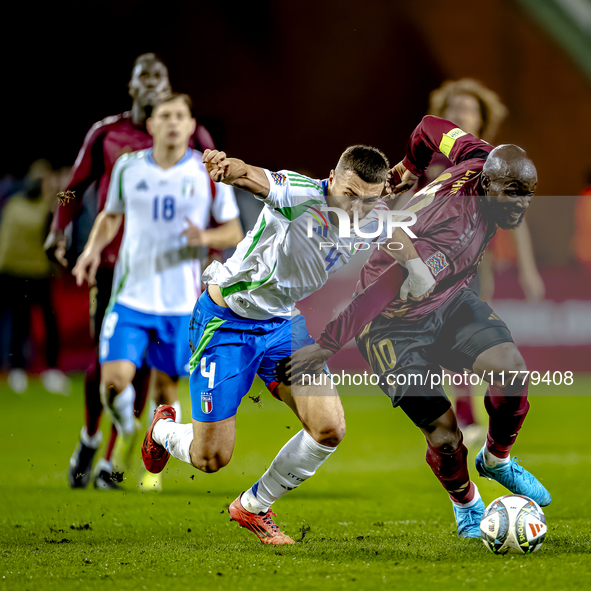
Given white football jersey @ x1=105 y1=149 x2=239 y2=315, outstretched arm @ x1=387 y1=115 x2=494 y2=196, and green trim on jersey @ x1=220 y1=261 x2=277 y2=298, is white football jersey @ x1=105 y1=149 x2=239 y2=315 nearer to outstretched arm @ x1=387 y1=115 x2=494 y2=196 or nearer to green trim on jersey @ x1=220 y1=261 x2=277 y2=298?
outstretched arm @ x1=387 y1=115 x2=494 y2=196

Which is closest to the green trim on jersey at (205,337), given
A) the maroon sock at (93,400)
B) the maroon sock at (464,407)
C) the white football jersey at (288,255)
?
the white football jersey at (288,255)

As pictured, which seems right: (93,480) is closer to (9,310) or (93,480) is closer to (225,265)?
(225,265)

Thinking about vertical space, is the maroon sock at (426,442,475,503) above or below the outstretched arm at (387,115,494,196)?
below

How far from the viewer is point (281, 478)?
155 inches

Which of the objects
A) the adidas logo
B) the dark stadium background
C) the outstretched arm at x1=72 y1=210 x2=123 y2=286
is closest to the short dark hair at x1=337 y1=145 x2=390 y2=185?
the adidas logo

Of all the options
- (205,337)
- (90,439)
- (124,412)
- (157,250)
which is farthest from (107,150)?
(205,337)

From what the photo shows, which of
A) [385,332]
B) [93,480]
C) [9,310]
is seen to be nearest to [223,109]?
[9,310]

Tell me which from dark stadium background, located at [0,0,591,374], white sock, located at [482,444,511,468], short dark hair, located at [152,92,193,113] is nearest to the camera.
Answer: white sock, located at [482,444,511,468]

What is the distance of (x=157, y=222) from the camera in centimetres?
545

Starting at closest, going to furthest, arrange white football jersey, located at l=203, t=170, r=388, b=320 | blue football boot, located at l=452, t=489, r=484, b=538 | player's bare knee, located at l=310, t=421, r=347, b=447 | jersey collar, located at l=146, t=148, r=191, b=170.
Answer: white football jersey, located at l=203, t=170, r=388, b=320 < player's bare knee, located at l=310, t=421, r=347, b=447 < blue football boot, located at l=452, t=489, r=484, b=538 < jersey collar, located at l=146, t=148, r=191, b=170

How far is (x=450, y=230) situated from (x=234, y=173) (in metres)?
1.32

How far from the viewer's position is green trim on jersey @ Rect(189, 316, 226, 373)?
13.1 feet

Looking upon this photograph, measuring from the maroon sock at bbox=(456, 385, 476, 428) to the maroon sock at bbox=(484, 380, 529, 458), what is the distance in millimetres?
2548

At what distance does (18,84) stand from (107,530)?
9.31m
